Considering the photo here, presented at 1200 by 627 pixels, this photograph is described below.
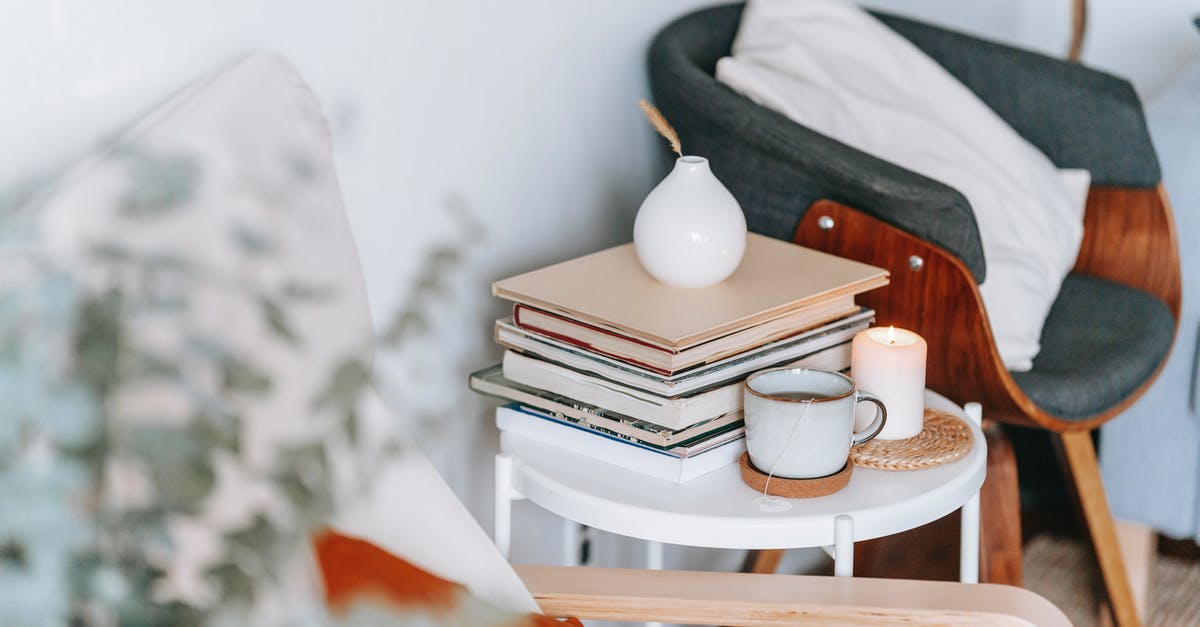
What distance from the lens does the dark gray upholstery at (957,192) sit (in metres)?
1.30

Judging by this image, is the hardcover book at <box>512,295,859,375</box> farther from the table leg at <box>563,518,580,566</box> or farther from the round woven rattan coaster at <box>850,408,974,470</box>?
the table leg at <box>563,518,580,566</box>

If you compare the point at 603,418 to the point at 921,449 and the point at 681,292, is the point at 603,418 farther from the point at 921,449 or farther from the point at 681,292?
the point at 921,449

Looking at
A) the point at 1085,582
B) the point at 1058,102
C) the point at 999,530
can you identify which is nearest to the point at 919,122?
the point at 1058,102

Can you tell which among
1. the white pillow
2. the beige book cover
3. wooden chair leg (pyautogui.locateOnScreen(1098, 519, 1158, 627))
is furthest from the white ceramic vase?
wooden chair leg (pyautogui.locateOnScreen(1098, 519, 1158, 627))

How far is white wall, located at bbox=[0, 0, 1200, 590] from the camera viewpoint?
0.74 m

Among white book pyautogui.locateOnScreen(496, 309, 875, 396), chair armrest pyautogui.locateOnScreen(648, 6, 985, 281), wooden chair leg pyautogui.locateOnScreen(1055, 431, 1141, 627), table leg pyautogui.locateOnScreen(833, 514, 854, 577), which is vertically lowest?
wooden chair leg pyautogui.locateOnScreen(1055, 431, 1141, 627)

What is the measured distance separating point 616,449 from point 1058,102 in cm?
100

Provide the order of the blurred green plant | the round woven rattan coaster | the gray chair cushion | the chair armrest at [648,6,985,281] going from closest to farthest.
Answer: the blurred green plant < the round woven rattan coaster < the chair armrest at [648,6,985,281] < the gray chair cushion

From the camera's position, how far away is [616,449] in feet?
3.41

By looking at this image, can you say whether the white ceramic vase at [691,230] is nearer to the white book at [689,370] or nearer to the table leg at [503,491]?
the white book at [689,370]

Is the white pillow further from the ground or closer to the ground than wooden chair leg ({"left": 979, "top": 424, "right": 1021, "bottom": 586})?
further from the ground

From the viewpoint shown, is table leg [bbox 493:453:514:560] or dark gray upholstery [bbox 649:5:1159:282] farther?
dark gray upholstery [bbox 649:5:1159:282]

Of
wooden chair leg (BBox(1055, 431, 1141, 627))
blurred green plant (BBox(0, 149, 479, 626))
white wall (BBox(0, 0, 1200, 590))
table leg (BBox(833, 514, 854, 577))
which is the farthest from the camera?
wooden chair leg (BBox(1055, 431, 1141, 627))

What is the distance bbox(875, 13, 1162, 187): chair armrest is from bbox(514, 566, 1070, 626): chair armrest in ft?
3.33
